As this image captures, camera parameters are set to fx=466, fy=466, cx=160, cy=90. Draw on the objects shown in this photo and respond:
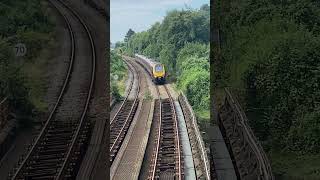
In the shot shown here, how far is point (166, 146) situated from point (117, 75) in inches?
151

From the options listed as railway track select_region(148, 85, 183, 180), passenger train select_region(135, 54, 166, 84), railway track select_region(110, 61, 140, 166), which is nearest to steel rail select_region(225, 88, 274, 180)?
railway track select_region(148, 85, 183, 180)

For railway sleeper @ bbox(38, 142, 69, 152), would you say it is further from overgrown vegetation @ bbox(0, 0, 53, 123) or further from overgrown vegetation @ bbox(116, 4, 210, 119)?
overgrown vegetation @ bbox(116, 4, 210, 119)

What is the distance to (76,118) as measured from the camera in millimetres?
10719

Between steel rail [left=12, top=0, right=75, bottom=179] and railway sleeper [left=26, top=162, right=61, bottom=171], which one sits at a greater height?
steel rail [left=12, top=0, right=75, bottom=179]

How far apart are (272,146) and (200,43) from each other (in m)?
4.63

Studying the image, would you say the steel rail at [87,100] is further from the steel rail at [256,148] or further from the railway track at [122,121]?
the steel rail at [256,148]

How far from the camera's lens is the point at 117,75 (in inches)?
587

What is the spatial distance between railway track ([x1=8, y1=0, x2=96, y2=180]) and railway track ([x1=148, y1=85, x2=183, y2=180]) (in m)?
1.84

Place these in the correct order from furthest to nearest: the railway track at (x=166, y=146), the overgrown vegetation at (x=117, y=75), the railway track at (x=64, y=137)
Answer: the overgrown vegetation at (x=117, y=75) → the railway track at (x=166, y=146) → the railway track at (x=64, y=137)

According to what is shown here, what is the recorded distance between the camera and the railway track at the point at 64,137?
8898mm

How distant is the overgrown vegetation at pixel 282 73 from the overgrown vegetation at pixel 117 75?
3.23 metres

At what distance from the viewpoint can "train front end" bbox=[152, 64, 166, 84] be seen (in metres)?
14.2

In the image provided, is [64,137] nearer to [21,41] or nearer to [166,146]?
[166,146]

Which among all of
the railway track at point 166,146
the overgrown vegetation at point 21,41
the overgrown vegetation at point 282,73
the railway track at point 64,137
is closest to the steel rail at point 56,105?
Result: the railway track at point 64,137
